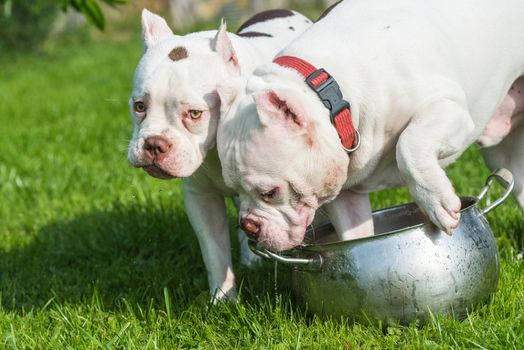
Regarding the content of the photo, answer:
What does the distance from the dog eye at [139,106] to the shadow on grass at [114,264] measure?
89cm

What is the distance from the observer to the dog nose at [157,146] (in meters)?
3.06

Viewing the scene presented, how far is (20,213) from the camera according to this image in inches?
208

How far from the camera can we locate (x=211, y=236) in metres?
3.68

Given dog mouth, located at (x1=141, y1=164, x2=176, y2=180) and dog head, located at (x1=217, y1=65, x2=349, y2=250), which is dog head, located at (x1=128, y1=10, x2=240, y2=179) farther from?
dog head, located at (x1=217, y1=65, x2=349, y2=250)

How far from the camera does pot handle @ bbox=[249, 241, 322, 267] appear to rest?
10.1 ft

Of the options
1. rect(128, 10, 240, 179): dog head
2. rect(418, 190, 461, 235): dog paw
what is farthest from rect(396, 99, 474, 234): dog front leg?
rect(128, 10, 240, 179): dog head

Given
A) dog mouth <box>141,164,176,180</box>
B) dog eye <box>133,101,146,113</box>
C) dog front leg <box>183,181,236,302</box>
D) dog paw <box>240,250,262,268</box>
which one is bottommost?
dog paw <box>240,250,262,268</box>

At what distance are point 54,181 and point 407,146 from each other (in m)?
3.35

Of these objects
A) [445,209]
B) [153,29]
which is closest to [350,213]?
[445,209]

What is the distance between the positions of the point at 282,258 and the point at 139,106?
2.65 feet

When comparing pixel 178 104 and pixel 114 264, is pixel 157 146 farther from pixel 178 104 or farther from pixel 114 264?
pixel 114 264

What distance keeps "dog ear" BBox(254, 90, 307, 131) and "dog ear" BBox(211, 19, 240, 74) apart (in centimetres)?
48

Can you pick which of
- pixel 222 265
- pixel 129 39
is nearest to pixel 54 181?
pixel 222 265

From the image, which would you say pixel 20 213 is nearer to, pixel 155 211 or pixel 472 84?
pixel 155 211
